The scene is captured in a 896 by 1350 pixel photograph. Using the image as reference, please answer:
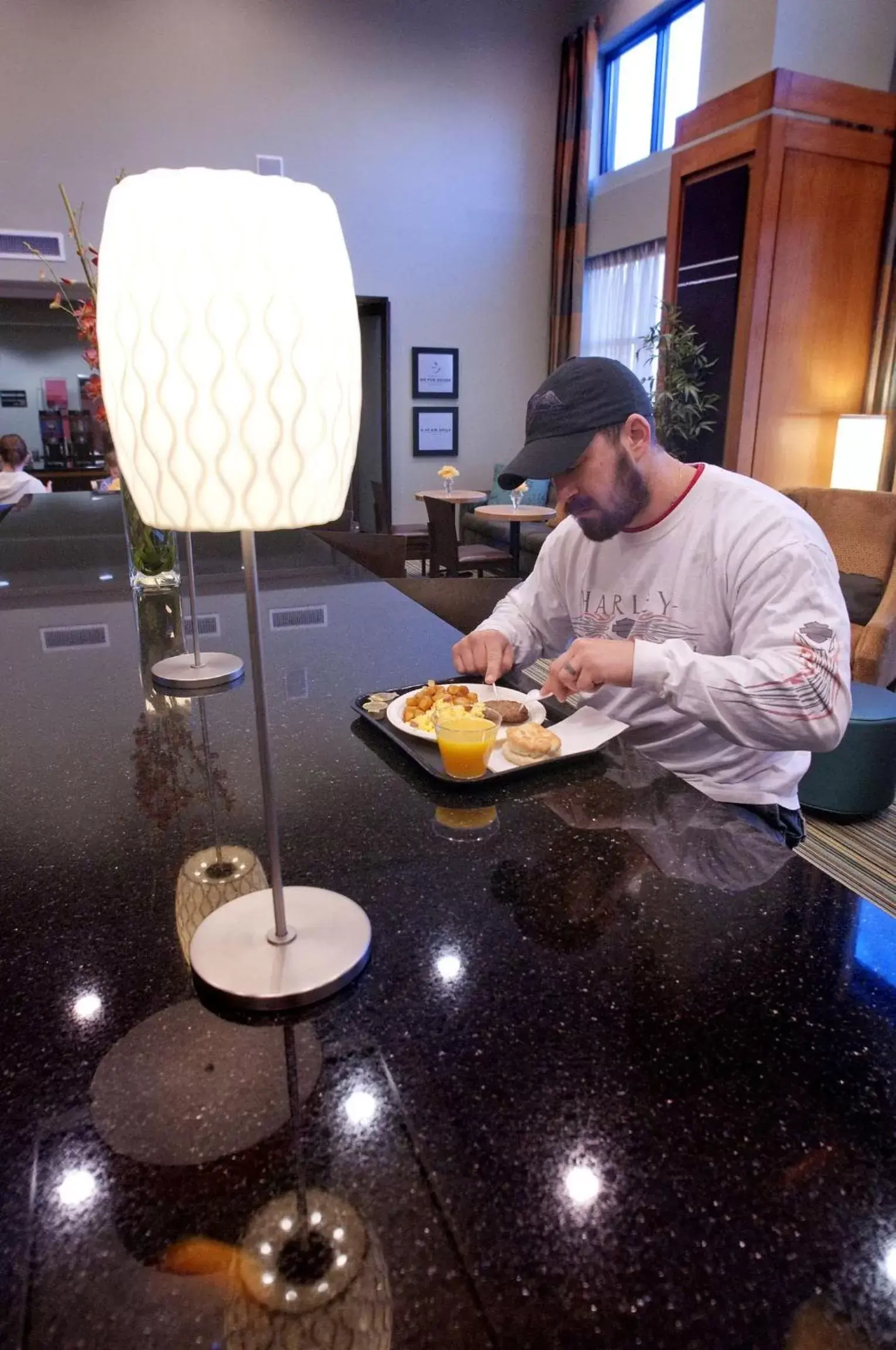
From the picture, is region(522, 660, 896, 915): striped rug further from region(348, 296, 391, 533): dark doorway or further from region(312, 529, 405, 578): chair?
region(348, 296, 391, 533): dark doorway

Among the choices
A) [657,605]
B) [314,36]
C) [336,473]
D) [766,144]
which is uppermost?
[314,36]

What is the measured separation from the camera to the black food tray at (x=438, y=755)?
103cm

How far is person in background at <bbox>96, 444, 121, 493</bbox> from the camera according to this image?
780mm

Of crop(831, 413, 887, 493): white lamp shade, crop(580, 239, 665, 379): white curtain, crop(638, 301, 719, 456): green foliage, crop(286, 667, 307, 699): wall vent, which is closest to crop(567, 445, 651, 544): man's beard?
crop(286, 667, 307, 699): wall vent

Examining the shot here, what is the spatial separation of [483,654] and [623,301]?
6995 millimetres

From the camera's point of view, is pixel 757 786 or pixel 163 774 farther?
pixel 757 786

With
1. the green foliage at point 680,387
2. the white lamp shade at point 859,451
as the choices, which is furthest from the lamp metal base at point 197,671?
the green foliage at point 680,387

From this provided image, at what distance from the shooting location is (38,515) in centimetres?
353

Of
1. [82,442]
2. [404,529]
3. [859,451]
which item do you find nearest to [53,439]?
[82,442]

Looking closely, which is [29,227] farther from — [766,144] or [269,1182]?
[269,1182]

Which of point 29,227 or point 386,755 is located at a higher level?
point 29,227

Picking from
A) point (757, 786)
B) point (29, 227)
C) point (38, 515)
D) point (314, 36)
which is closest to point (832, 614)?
point (757, 786)

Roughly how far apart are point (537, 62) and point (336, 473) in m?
8.91

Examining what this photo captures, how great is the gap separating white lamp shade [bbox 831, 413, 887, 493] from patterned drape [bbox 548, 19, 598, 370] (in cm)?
359
